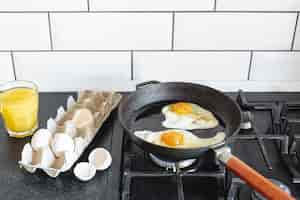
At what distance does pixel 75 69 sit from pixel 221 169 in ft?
1.58

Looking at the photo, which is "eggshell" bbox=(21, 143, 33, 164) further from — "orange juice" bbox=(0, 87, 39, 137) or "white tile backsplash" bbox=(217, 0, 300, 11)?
"white tile backsplash" bbox=(217, 0, 300, 11)

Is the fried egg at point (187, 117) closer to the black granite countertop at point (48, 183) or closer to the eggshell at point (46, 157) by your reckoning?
the black granite countertop at point (48, 183)

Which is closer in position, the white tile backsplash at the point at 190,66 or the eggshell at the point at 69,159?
the eggshell at the point at 69,159

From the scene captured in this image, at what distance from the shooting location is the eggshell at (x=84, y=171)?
828mm

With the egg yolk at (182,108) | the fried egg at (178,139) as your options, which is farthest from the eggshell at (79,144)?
the egg yolk at (182,108)

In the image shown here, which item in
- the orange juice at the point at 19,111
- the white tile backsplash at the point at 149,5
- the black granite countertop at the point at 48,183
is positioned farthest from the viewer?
the white tile backsplash at the point at 149,5

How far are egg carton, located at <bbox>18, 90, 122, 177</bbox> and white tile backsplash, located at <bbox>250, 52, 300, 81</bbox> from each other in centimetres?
37

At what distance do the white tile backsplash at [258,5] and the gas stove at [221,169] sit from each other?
26 centimetres

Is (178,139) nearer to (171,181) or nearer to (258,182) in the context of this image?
(171,181)

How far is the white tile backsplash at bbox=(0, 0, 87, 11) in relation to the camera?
1017 mm

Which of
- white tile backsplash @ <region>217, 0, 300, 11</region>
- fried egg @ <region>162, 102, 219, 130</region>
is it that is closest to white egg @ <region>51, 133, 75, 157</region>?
fried egg @ <region>162, 102, 219, 130</region>

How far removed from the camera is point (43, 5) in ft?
3.35

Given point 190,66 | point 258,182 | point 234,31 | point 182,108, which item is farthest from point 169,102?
point 258,182

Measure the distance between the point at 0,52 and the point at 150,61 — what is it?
1.26 ft
